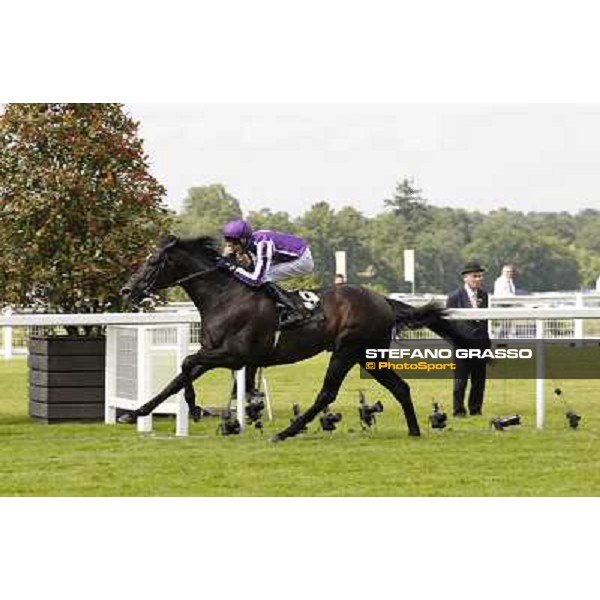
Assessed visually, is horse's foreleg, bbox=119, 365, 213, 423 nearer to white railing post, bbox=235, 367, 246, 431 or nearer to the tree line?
white railing post, bbox=235, 367, 246, 431

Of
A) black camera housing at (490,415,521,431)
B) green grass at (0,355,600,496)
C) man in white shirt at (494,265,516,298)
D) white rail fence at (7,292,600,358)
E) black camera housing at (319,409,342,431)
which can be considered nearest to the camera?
green grass at (0,355,600,496)

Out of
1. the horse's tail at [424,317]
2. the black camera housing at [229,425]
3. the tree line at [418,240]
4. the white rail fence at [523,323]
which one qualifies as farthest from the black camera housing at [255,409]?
the tree line at [418,240]

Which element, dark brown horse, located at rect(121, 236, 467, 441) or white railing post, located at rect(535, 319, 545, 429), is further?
white railing post, located at rect(535, 319, 545, 429)

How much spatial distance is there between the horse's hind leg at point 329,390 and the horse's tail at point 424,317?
20.4 inches

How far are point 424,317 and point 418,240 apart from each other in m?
29.5

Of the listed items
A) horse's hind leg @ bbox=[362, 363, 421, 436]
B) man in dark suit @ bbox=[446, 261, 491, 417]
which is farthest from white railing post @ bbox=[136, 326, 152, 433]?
man in dark suit @ bbox=[446, 261, 491, 417]

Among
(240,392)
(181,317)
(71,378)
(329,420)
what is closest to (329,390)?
(329,420)

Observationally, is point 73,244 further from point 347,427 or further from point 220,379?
point 220,379

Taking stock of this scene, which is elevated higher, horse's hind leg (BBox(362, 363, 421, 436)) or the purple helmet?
the purple helmet

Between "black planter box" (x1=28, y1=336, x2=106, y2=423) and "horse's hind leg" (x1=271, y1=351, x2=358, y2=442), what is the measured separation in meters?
2.62

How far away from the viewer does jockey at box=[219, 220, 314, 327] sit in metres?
11.2

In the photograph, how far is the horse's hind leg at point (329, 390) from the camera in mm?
11109

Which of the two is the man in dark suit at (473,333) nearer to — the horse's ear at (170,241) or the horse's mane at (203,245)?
the horse's mane at (203,245)

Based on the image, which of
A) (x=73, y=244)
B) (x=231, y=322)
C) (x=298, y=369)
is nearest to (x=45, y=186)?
(x=73, y=244)
